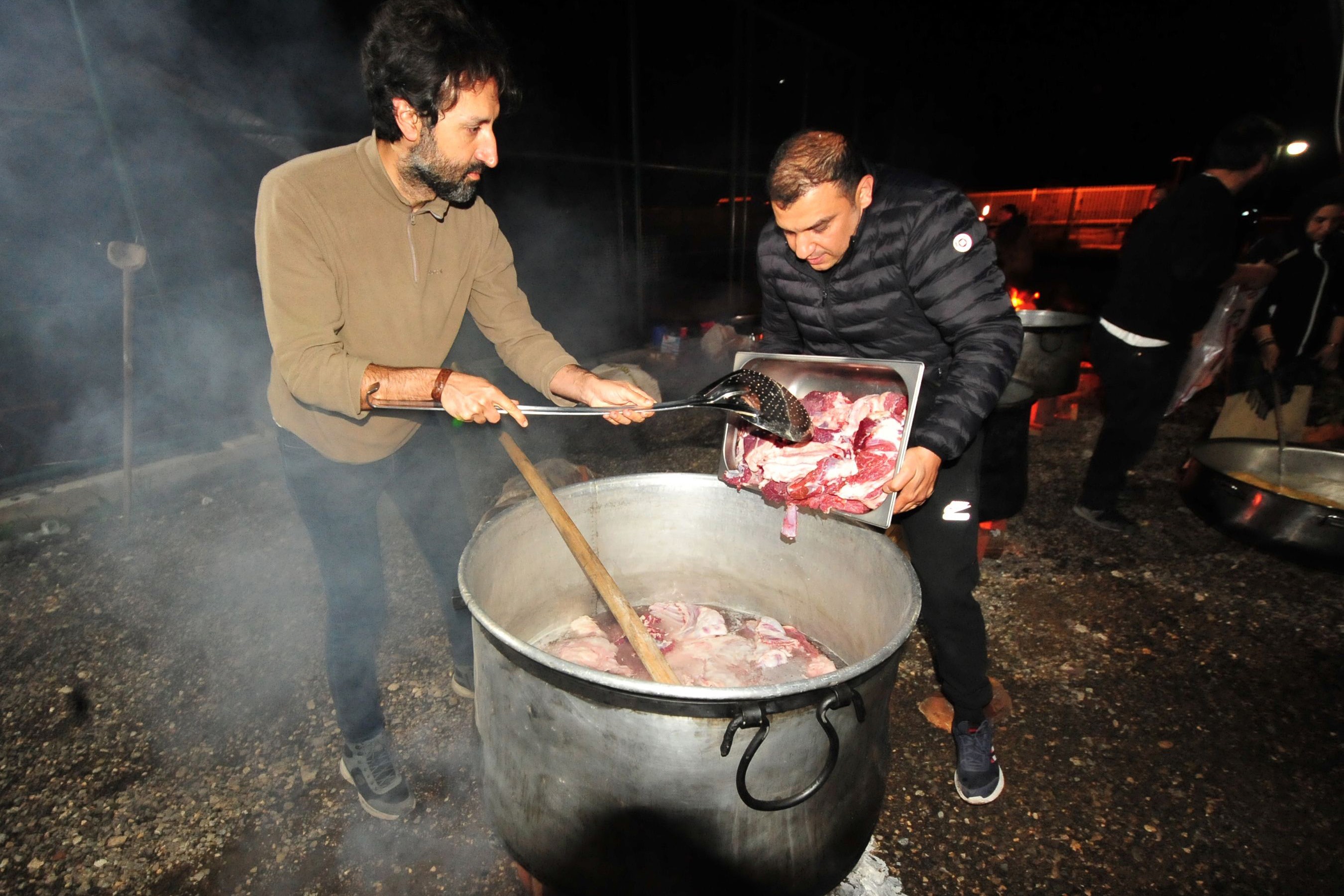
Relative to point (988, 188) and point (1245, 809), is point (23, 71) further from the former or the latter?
point (988, 188)

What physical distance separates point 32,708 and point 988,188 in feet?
148

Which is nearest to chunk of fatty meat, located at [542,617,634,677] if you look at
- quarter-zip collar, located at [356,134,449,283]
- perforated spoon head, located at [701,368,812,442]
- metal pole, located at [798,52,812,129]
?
perforated spoon head, located at [701,368,812,442]

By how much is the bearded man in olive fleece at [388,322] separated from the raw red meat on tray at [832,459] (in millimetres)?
519

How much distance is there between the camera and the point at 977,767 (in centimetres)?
266

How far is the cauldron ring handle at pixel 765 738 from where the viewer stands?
4.74ft

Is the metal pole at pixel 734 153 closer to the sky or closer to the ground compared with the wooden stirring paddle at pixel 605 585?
closer to the sky

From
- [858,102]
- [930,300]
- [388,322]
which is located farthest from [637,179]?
[858,102]

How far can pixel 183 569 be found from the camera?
167 inches

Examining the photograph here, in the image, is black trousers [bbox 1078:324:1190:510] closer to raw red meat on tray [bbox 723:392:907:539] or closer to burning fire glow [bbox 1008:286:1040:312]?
raw red meat on tray [bbox 723:392:907:539]

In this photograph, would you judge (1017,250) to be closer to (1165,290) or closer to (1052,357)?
(1052,357)

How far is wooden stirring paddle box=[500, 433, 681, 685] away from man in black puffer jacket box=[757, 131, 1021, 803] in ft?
3.11

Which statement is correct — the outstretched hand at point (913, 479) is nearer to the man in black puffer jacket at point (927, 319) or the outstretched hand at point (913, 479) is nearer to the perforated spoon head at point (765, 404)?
the man in black puffer jacket at point (927, 319)

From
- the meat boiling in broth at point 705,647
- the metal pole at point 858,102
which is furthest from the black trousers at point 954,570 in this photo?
the metal pole at point 858,102

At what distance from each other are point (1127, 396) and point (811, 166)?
3.82 meters
